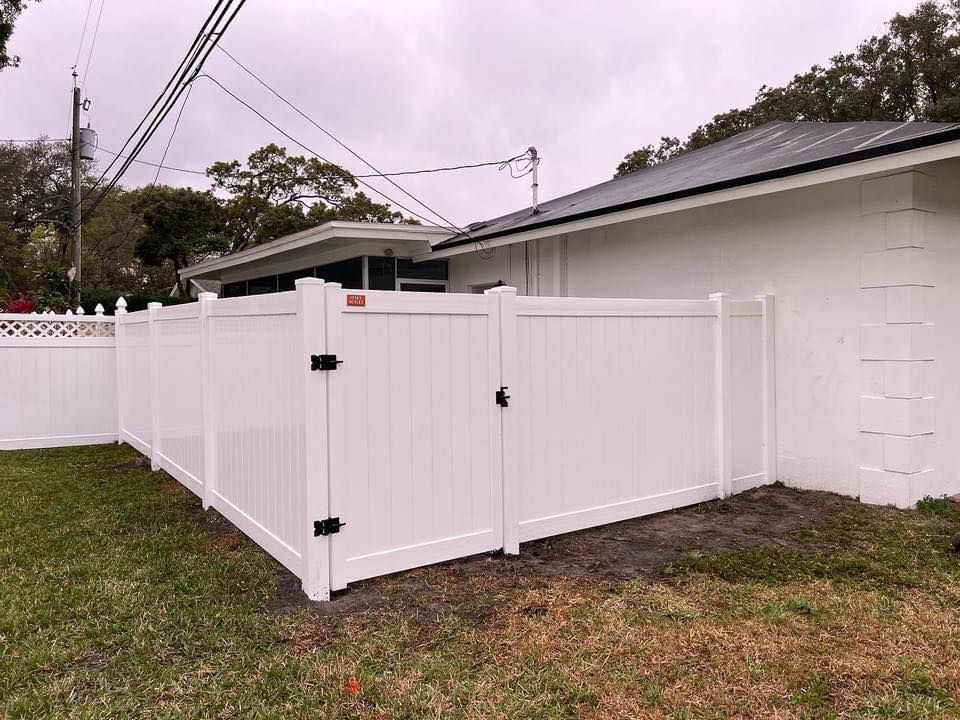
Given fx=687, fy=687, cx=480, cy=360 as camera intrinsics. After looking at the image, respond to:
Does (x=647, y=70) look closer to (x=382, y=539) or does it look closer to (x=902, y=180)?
(x=902, y=180)

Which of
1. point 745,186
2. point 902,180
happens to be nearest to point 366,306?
point 745,186

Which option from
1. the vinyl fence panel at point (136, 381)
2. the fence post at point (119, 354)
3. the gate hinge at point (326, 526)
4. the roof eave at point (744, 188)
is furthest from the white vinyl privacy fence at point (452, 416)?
the fence post at point (119, 354)

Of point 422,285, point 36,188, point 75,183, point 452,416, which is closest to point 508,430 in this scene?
point 452,416

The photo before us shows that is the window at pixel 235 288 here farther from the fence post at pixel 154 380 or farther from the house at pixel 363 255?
the fence post at pixel 154 380

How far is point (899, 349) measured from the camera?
518 cm

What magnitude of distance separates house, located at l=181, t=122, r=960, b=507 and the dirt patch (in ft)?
1.86

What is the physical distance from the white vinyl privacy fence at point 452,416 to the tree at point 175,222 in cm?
2266

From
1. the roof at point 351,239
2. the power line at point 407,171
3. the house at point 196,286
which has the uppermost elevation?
the power line at point 407,171

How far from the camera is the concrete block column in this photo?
5.12 meters

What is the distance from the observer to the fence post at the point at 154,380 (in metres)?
7.01

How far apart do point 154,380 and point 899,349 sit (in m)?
6.84

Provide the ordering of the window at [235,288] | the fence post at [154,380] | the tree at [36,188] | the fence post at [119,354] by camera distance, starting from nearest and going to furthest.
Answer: the fence post at [154,380] < the fence post at [119,354] < the window at [235,288] < the tree at [36,188]

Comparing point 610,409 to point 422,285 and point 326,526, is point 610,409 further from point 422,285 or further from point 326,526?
point 422,285

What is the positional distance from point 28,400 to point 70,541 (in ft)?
16.7
